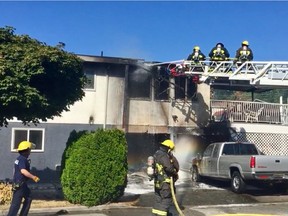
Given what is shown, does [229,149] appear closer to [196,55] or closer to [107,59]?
[196,55]

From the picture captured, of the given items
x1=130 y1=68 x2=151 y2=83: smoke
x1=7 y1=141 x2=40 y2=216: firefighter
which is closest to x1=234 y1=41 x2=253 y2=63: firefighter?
x1=130 y1=68 x2=151 y2=83: smoke

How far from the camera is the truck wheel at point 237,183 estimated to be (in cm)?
1247

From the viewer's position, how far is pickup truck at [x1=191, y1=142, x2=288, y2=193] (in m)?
12.1

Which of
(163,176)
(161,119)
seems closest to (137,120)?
(161,119)

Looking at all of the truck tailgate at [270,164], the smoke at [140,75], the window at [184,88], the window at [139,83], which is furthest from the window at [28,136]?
the truck tailgate at [270,164]

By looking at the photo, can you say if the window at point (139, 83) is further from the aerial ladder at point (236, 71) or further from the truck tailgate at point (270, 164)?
the truck tailgate at point (270, 164)

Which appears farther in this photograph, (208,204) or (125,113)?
(125,113)

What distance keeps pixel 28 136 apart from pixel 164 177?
10.1 metres

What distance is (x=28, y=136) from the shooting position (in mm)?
16406

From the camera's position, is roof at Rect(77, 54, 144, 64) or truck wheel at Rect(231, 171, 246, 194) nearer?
truck wheel at Rect(231, 171, 246, 194)

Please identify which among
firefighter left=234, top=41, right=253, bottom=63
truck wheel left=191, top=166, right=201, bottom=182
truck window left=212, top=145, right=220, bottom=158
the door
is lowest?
truck wheel left=191, top=166, right=201, bottom=182

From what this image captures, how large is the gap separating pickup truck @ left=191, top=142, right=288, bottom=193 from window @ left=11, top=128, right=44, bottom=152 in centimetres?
635

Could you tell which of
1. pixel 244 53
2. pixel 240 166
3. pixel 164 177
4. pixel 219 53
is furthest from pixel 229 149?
pixel 164 177

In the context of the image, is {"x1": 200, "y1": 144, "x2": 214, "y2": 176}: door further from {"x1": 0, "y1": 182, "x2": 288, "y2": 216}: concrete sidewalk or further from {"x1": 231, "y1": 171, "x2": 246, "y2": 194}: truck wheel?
{"x1": 231, "y1": 171, "x2": 246, "y2": 194}: truck wheel
